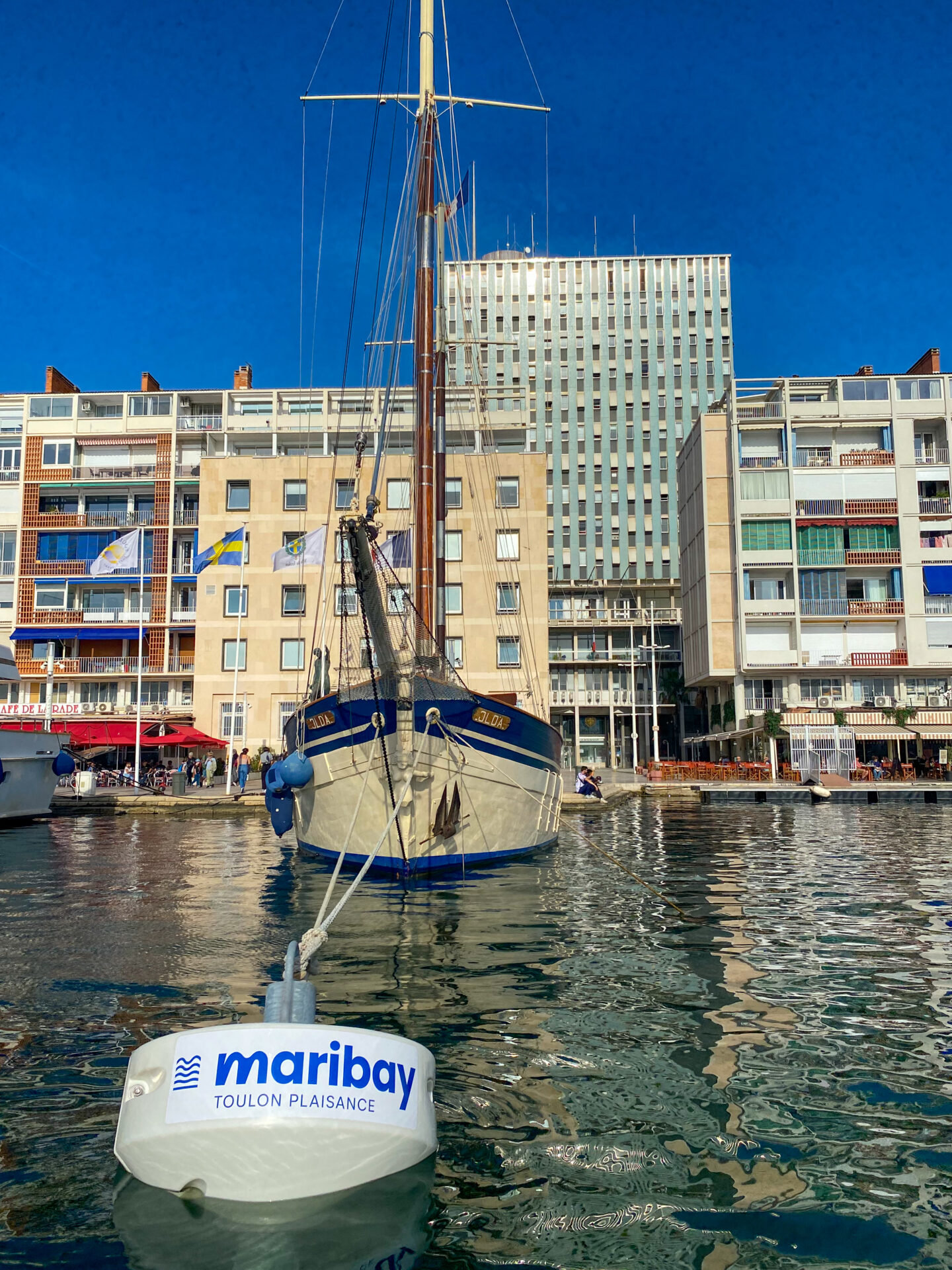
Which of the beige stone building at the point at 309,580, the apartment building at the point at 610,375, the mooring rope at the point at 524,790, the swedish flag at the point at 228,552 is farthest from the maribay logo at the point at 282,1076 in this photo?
the apartment building at the point at 610,375

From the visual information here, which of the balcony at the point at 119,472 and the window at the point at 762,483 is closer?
the window at the point at 762,483

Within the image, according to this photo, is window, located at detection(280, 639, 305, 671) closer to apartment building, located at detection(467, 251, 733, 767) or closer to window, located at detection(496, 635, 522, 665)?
window, located at detection(496, 635, 522, 665)

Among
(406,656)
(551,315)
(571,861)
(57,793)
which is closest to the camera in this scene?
(406,656)

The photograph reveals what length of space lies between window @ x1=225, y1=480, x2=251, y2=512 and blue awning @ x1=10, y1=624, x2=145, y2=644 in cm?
1192

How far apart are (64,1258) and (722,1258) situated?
2.74 meters

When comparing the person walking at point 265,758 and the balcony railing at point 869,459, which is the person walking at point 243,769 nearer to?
the person walking at point 265,758

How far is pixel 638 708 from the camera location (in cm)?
8075

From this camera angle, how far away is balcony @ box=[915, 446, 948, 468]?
211ft

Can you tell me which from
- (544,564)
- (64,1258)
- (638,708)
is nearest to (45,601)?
(544,564)

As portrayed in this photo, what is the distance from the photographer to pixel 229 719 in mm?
53812

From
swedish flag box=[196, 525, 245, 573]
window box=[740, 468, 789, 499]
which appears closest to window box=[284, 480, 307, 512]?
swedish flag box=[196, 525, 245, 573]

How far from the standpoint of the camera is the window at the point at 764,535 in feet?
211

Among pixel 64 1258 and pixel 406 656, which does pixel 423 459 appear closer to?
pixel 406 656

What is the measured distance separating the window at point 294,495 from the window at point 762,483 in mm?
28637
